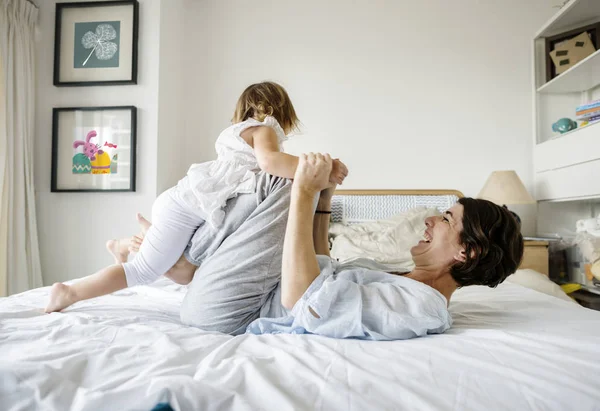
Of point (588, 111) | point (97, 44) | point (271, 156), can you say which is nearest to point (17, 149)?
point (97, 44)

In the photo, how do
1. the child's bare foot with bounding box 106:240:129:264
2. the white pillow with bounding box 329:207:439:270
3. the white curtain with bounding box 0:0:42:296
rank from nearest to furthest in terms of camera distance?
the child's bare foot with bounding box 106:240:129:264
the white pillow with bounding box 329:207:439:270
the white curtain with bounding box 0:0:42:296

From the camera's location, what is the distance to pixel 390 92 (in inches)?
124

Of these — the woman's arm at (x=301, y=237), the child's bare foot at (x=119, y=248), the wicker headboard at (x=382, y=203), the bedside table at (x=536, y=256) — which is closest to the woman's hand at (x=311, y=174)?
the woman's arm at (x=301, y=237)

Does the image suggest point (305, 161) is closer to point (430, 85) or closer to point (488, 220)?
point (488, 220)

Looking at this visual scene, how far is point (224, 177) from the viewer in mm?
1260

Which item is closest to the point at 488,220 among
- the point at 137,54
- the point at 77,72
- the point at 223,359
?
the point at 223,359

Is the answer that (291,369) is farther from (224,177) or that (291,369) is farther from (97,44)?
(97,44)

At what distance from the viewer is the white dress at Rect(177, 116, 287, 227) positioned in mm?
1185

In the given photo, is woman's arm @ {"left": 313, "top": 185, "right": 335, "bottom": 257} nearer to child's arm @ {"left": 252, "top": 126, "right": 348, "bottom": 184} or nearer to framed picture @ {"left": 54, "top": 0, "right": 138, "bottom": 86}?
child's arm @ {"left": 252, "top": 126, "right": 348, "bottom": 184}

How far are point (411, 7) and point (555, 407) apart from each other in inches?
121

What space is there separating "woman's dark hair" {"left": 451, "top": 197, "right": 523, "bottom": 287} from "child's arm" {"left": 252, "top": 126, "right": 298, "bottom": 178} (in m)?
0.45

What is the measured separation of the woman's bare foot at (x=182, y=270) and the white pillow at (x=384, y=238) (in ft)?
3.35

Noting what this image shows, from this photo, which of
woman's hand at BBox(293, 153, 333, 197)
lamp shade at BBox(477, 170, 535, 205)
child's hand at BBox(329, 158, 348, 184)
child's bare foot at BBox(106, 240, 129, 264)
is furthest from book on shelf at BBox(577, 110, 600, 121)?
child's bare foot at BBox(106, 240, 129, 264)

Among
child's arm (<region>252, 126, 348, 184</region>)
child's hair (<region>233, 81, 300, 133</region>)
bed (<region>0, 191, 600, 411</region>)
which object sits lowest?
bed (<region>0, 191, 600, 411</region>)
